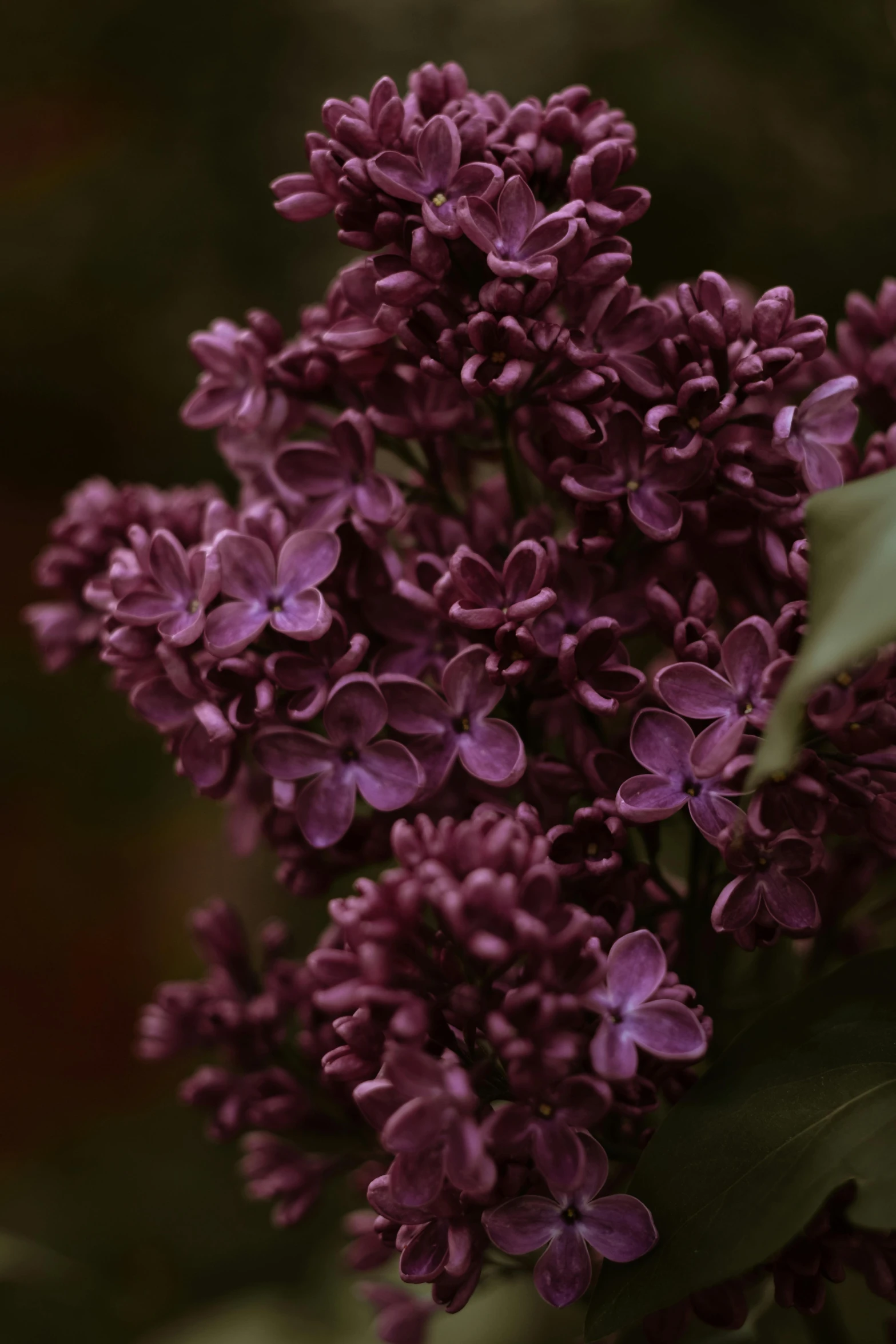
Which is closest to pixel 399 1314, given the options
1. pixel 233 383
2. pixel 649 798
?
pixel 649 798

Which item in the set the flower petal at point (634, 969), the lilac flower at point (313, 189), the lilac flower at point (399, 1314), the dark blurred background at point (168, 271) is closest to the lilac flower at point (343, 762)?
the flower petal at point (634, 969)

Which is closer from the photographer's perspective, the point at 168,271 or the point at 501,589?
the point at 501,589

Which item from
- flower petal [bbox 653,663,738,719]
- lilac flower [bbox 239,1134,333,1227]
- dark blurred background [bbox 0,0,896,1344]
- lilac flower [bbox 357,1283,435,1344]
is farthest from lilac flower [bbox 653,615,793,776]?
dark blurred background [bbox 0,0,896,1344]

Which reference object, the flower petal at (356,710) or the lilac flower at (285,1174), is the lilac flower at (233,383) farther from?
the lilac flower at (285,1174)

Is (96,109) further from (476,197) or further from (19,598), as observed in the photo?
(476,197)

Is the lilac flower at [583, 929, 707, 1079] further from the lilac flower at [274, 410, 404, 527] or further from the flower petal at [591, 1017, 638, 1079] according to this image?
the lilac flower at [274, 410, 404, 527]

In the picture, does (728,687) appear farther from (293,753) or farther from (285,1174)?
(285,1174)
